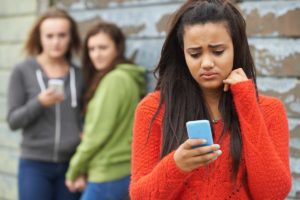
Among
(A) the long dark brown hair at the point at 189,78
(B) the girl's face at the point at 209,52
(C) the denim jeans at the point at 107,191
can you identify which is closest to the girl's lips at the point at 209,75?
(B) the girl's face at the point at 209,52

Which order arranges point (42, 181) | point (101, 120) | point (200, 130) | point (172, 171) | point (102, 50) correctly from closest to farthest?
1. point (200, 130)
2. point (172, 171)
3. point (101, 120)
4. point (42, 181)
5. point (102, 50)

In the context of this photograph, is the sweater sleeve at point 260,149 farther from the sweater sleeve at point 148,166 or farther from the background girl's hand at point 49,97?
the background girl's hand at point 49,97

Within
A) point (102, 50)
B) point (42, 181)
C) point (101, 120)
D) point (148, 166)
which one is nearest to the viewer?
point (148, 166)

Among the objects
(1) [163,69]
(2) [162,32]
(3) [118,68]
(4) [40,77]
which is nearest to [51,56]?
(4) [40,77]

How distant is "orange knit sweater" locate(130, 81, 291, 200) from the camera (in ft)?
6.88

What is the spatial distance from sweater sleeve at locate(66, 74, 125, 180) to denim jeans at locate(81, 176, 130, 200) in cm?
17

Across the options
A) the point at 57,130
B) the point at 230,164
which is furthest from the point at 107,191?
the point at 230,164

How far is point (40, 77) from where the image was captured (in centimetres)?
430

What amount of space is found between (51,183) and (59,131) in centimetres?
35

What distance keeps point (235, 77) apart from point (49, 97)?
211 cm

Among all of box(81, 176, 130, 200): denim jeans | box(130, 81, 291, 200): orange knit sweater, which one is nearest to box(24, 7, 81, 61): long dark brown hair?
box(81, 176, 130, 200): denim jeans

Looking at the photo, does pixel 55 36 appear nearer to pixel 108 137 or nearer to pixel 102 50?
pixel 102 50

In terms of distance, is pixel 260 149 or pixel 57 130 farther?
pixel 57 130

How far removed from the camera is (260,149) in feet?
6.87
